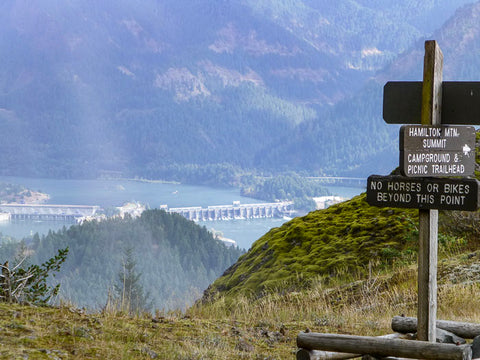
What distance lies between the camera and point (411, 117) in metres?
5.90

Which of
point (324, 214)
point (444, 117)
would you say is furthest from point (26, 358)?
point (324, 214)

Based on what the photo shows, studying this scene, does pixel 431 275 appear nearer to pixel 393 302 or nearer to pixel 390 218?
pixel 393 302

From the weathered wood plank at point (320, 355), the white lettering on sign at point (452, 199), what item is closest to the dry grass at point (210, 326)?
the weathered wood plank at point (320, 355)

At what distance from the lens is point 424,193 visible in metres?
5.64

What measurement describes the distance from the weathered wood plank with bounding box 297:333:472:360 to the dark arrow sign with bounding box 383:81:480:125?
2.03 meters

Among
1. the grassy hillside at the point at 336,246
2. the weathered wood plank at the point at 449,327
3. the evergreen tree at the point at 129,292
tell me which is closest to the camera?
the weathered wood plank at the point at 449,327

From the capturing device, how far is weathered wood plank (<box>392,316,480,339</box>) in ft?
21.6

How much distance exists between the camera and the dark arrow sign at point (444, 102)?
5777 millimetres

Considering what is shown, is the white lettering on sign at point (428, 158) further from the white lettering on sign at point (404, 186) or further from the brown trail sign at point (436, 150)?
the white lettering on sign at point (404, 186)

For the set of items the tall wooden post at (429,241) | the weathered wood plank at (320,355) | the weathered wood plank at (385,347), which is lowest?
the weathered wood plank at (320,355)

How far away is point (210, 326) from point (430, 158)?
341 centimetres

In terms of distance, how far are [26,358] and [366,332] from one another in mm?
4245

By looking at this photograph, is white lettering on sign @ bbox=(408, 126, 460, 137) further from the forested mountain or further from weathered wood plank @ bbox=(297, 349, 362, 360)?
the forested mountain

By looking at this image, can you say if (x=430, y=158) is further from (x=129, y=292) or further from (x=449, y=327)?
(x=129, y=292)
